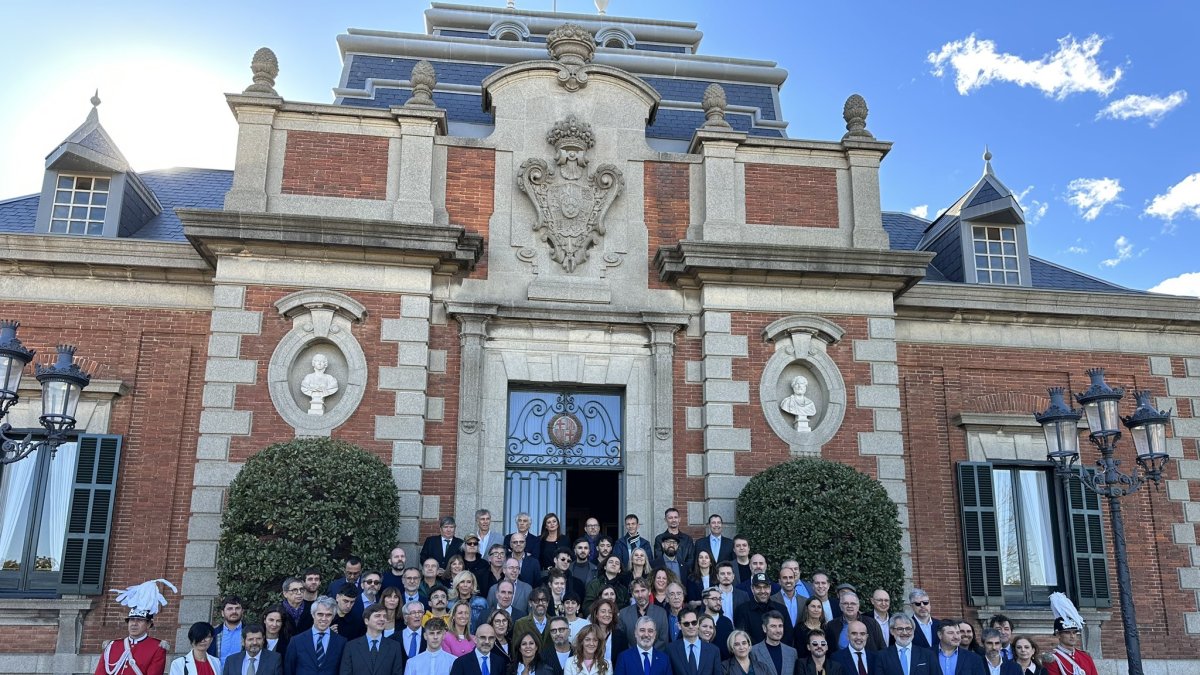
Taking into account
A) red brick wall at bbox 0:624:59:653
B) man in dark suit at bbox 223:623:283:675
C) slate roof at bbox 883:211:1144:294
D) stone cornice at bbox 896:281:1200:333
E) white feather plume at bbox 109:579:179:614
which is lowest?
red brick wall at bbox 0:624:59:653

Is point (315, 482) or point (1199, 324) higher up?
point (1199, 324)

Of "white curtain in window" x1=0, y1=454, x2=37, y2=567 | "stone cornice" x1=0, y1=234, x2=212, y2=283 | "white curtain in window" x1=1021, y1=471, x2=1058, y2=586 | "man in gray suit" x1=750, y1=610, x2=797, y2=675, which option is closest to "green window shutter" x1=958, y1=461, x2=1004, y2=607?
"white curtain in window" x1=1021, y1=471, x2=1058, y2=586

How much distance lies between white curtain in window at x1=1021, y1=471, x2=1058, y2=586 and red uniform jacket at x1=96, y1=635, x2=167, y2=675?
10.8 meters

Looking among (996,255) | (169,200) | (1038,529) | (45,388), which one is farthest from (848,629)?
(169,200)

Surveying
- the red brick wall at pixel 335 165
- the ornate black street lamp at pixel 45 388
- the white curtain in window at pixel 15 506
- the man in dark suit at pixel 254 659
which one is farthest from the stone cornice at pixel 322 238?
the man in dark suit at pixel 254 659

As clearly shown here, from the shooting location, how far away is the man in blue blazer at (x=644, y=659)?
8.08 metres

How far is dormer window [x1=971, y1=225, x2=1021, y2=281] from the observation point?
1545 centimetres

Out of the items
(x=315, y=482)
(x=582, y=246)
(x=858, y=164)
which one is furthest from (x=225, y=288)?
(x=858, y=164)

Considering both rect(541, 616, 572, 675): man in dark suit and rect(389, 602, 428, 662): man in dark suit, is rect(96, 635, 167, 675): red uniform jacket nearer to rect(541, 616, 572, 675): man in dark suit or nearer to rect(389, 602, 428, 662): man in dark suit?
rect(389, 602, 428, 662): man in dark suit

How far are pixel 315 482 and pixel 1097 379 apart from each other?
8068 millimetres

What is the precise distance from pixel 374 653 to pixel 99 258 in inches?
299

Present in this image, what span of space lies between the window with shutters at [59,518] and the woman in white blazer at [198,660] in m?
4.54

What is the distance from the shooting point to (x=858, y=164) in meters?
14.0

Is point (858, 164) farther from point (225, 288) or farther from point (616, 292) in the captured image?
point (225, 288)
